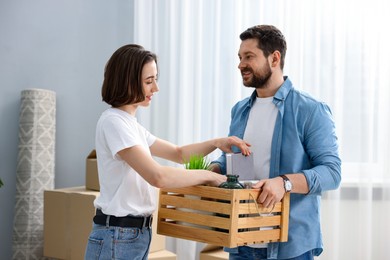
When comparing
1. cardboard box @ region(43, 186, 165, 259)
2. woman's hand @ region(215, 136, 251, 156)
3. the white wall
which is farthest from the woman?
the white wall

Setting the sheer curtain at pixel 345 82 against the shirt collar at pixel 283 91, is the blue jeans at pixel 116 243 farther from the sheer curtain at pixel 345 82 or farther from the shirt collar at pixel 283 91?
the sheer curtain at pixel 345 82

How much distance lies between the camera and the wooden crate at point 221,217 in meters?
1.82

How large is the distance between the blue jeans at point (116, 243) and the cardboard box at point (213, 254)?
1296 millimetres

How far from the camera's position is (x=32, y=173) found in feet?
12.8

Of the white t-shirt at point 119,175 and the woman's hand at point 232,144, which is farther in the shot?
the woman's hand at point 232,144

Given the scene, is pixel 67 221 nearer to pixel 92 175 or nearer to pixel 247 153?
pixel 92 175

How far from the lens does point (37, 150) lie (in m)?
3.89

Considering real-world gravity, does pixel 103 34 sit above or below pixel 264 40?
above

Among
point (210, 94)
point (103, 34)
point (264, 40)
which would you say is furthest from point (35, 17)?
point (264, 40)

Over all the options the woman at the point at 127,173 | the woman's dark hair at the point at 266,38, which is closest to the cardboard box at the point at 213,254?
the woman at the point at 127,173

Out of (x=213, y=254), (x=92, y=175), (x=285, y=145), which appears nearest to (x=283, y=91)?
(x=285, y=145)

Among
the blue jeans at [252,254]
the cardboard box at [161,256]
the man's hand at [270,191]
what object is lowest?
the cardboard box at [161,256]

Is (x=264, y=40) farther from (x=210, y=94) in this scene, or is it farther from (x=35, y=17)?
(x=35, y=17)

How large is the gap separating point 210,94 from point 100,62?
889 millimetres
